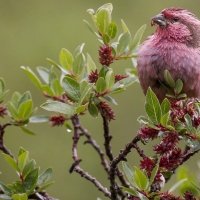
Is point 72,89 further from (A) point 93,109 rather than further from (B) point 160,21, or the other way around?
(B) point 160,21

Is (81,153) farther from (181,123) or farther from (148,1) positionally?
(181,123)

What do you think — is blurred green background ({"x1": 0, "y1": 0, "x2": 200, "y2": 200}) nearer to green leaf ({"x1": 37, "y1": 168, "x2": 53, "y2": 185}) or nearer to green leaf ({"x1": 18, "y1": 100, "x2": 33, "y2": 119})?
green leaf ({"x1": 18, "y1": 100, "x2": 33, "y2": 119})

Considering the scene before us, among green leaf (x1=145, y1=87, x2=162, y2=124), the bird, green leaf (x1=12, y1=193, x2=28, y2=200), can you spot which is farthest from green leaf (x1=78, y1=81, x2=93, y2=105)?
the bird

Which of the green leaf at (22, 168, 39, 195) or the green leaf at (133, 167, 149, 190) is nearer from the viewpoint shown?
the green leaf at (133, 167, 149, 190)

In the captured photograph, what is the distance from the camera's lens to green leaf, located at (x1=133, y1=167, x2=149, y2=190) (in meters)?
2.96

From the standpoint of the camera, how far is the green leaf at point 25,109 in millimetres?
3521

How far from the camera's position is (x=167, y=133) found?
3041 millimetres

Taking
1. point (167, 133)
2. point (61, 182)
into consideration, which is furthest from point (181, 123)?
point (61, 182)

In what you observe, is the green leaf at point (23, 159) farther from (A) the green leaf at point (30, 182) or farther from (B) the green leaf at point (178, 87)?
(B) the green leaf at point (178, 87)

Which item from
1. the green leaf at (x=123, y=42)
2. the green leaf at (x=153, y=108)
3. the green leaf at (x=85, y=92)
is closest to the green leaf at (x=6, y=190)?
the green leaf at (x=85, y=92)

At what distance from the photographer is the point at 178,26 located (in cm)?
460

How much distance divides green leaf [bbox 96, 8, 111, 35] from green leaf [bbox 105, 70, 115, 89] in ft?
1.15

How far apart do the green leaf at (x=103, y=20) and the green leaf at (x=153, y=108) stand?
64cm

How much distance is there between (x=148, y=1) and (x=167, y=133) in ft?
26.4
